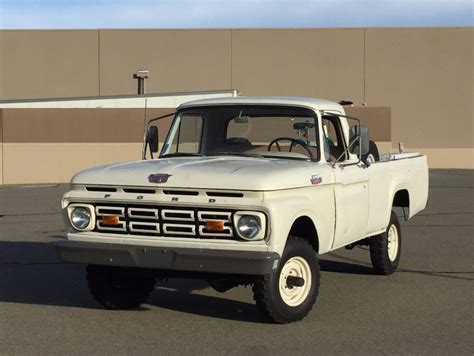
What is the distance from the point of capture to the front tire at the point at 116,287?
22.9 ft

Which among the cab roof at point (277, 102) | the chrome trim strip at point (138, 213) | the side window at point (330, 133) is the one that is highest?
the cab roof at point (277, 102)

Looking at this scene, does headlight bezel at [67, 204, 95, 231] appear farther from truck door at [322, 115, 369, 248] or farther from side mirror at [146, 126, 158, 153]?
truck door at [322, 115, 369, 248]

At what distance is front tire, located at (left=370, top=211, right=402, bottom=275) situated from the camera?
864 centimetres

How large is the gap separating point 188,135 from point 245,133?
656 millimetres

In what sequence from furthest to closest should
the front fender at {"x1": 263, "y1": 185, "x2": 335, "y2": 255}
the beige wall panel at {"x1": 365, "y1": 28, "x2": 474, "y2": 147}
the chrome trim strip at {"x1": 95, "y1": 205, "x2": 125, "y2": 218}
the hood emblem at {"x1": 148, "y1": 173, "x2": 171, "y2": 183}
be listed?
the beige wall panel at {"x1": 365, "y1": 28, "x2": 474, "y2": 147} → the chrome trim strip at {"x1": 95, "y1": 205, "x2": 125, "y2": 218} → the hood emblem at {"x1": 148, "y1": 173, "x2": 171, "y2": 183} → the front fender at {"x1": 263, "y1": 185, "x2": 335, "y2": 255}

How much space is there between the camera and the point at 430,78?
3131 cm

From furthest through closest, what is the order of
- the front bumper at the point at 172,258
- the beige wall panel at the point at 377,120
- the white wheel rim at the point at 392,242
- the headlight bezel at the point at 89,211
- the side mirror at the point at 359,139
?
the beige wall panel at the point at 377,120 < the white wheel rim at the point at 392,242 < the side mirror at the point at 359,139 < the headlight bezel at the point at 89,211 < the front bumper at the point at 172,258

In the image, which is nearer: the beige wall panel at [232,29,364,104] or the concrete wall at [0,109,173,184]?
the concrete wall at [0,109,173,184]

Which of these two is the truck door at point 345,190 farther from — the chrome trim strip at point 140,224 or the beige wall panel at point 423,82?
the beige wall panel at point 423,82

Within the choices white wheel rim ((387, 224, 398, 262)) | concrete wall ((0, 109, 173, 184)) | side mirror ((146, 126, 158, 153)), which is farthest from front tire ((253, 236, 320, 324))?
concrete wall ((0, 109, 173, 184))

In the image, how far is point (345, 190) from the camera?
7273 mm

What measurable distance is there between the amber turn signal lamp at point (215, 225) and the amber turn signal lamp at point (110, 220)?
2.76ft

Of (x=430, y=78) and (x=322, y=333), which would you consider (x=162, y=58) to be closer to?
(x=430, y=78)

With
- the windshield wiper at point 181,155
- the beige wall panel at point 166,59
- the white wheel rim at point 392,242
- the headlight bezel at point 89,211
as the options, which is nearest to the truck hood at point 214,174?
the headlight bezel at point 89,211
